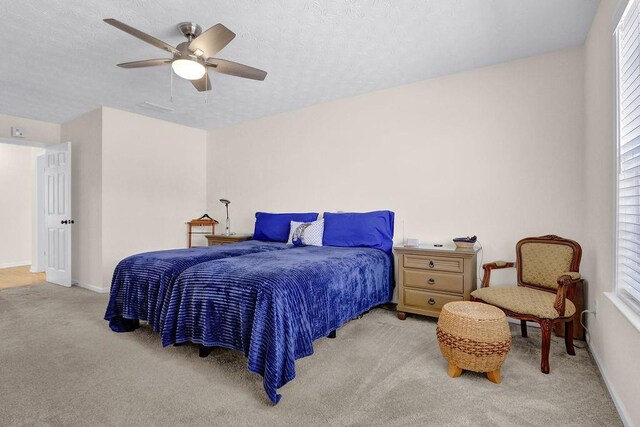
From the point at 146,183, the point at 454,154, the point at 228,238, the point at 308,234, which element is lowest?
the point at 228,238

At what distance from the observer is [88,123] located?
4555mm

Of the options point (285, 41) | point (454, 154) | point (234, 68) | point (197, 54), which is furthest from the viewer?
point (454, 154)

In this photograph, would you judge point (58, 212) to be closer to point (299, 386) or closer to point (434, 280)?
point (299, 386)

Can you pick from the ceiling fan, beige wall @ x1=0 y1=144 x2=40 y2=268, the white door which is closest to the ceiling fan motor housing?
the ceiling fan

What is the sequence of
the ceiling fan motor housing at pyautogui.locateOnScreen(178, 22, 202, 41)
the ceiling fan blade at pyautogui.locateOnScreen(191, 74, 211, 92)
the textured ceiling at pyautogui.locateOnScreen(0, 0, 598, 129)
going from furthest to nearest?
1. the ceiling fan blade at pyautogui.locateOnScreen(191, 74, 211, 92)
2. the ceiling fan motor housing at pyautogui.locateOnScreen(178, 22, 202, 41)
3. the textured ceiling at pyautogui.locateOnScreen(0, 0, 598, 129)

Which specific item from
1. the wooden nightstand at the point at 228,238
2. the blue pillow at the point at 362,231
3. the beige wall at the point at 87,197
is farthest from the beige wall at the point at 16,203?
the blue pillow at the point at 362,231

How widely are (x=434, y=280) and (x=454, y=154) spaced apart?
1316 millimetres

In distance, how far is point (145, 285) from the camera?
2.65 m

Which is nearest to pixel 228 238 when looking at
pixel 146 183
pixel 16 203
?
pixel 146 183

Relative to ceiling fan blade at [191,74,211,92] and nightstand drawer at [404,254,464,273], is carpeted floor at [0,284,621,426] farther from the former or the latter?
ceiling fan blade at [191,74,211,92]

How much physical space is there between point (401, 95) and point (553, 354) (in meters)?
2.80

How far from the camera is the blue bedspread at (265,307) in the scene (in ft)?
6.19

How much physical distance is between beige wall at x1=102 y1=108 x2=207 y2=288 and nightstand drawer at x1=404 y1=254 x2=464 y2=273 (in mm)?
3747

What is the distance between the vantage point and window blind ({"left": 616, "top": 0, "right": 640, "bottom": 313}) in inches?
63.3
